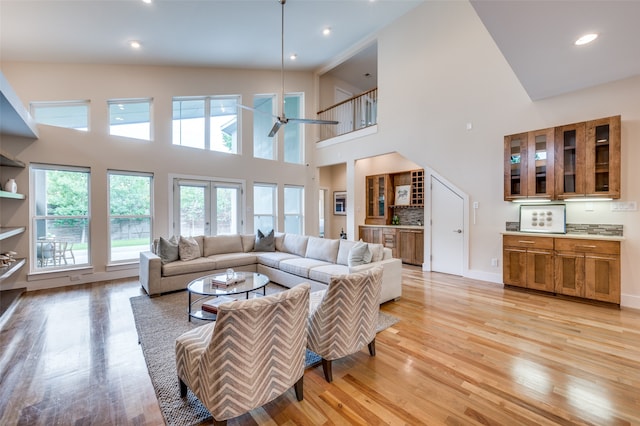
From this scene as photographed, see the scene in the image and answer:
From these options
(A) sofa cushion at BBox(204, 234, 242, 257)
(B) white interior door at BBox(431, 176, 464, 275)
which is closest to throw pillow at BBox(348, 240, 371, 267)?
(B) white interior door at BBox(431, 176, 464, 275)

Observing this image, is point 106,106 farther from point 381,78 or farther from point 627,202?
point 627,202

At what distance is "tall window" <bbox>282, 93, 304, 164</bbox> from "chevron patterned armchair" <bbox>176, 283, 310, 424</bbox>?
670cm

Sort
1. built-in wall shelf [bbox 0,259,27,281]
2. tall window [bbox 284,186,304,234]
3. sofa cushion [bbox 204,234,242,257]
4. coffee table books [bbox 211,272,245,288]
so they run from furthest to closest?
tall window [bbox 284,186,304,234] < sofa cushion [bbox 204,234,242,257] < built-in wall shelf [bbox 0,259,27,281] < coffee table books [bbox 211,272,245,288]

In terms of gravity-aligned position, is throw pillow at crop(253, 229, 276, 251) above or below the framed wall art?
below

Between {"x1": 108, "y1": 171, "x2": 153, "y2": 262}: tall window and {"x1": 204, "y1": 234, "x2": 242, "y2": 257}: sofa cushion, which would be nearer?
{"x1": 204, "y1": 234, "x2": 242, "y2": 257}: sofa cushion

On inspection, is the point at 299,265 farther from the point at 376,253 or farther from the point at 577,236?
the point at 577,236

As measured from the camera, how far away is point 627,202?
3.55 metres

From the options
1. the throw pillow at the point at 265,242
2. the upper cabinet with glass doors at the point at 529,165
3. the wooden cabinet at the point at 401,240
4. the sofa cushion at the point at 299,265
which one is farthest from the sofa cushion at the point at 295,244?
the upper cabinet with glass doors at the point at 529,165

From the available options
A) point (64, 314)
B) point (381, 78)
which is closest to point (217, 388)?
point (64, 314)

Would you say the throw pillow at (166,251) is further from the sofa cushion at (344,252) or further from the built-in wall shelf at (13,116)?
the sofa cushion at (344,252)

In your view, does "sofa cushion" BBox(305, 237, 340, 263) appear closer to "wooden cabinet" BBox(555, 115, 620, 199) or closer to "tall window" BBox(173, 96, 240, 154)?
"wooden cabinet" BBox(555, 115, 620, 199)

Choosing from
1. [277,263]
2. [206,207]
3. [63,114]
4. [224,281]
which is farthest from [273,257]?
[63,114]

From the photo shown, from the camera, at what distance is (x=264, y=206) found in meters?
7.45

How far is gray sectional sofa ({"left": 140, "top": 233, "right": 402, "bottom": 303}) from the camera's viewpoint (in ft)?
12.4
